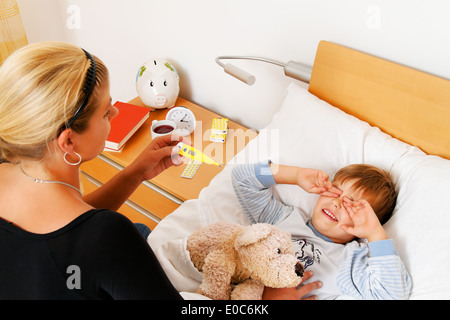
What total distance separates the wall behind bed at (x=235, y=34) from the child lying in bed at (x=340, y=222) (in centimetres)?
41

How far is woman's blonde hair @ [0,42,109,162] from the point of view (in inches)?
27.5

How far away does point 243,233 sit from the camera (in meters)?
0.88

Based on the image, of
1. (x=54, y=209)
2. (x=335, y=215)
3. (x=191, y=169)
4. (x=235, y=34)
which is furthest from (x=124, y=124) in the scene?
(x=335, y=215)

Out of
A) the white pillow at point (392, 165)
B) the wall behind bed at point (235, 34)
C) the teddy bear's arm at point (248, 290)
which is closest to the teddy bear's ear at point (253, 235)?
the teddy bear's arm at point (248, 290)

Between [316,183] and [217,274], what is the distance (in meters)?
0.40

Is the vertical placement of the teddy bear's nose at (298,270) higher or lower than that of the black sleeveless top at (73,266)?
lower

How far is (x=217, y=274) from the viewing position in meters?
0.88

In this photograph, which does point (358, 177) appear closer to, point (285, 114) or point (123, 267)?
point (285, 114)

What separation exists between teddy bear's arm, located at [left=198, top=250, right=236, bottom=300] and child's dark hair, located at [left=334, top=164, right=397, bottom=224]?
41 centimetres

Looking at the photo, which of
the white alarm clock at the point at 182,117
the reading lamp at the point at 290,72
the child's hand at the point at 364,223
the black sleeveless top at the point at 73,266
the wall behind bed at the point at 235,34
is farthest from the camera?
the white alarm clock at the point at 182,117

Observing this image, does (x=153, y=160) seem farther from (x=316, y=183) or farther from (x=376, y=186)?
(x=376, y=186)

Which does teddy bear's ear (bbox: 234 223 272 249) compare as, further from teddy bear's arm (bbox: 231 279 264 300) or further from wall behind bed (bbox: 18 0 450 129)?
wall behind bed (bbox: 18 0 450 129)

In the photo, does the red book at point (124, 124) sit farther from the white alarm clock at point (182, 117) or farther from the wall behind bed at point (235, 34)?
the wall behind bed at point (235, 34)

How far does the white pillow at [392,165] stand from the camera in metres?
0.89
